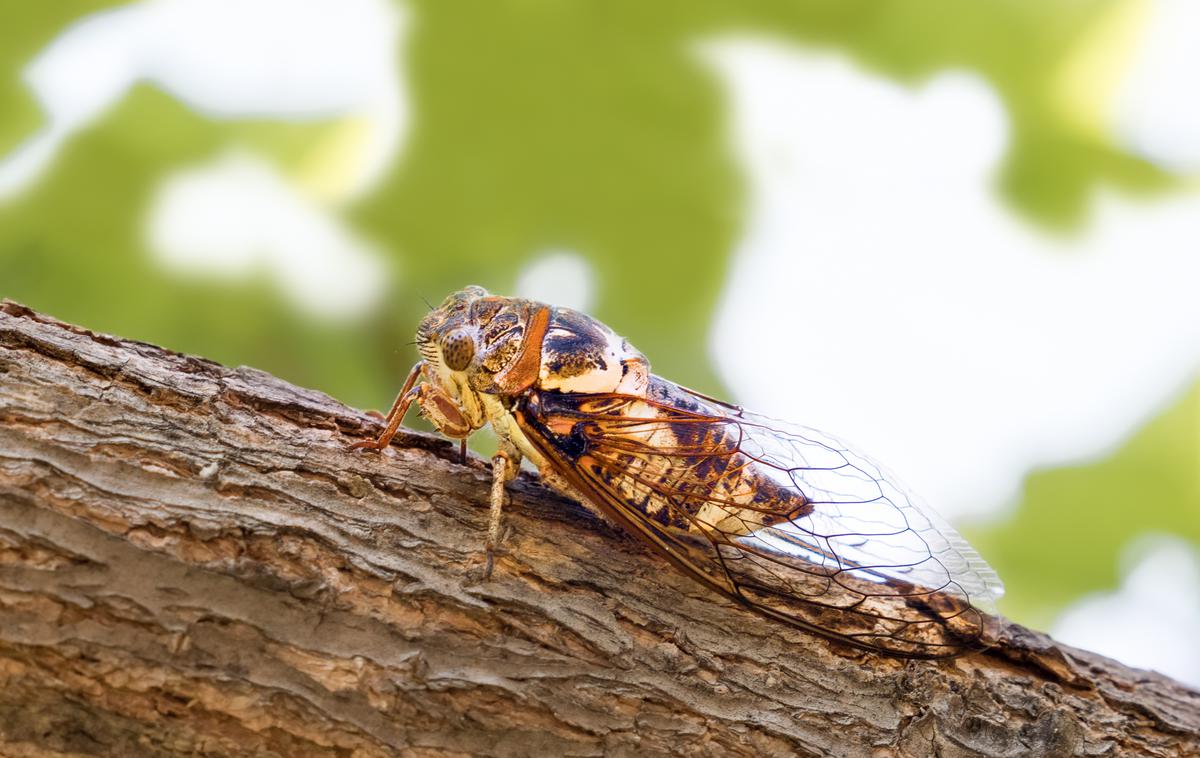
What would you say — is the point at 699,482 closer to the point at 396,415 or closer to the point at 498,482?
the point at 498,482

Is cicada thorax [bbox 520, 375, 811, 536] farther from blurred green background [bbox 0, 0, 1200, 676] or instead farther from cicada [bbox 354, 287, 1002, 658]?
blurred green background [bbox 0, 0, 1200, 676]

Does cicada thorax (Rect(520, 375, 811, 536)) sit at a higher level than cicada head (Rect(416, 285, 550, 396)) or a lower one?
lower

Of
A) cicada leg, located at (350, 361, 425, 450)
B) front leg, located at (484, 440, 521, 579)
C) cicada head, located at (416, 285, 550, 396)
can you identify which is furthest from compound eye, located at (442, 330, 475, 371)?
front leg, located at (484, 440, 521, 579)

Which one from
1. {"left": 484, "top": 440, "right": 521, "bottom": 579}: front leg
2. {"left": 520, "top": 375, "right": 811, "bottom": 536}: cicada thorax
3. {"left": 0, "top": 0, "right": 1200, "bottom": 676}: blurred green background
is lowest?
{"left": 484, "top": 440, "right": 521, "bottom": 579}: front leg

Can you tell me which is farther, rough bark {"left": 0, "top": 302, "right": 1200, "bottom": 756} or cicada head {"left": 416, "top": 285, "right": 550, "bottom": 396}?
cicada head {"left": 416, "top": 285, "right": 550, "bottom": 396}

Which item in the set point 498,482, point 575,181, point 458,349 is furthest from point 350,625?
point 575,181

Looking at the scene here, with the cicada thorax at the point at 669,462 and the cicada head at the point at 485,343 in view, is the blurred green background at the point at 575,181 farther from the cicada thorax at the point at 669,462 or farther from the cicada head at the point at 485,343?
the cicada thorax at the point at 669,462

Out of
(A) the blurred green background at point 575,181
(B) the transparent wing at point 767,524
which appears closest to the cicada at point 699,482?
(B) the transparent wing at point 767,524
